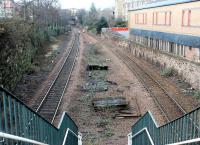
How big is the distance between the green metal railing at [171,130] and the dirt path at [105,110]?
224 centimetres

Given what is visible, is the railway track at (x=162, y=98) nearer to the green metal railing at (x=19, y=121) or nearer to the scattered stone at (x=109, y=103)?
the scattered stone at (x=109, y=103)

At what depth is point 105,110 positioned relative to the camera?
50.7 ft

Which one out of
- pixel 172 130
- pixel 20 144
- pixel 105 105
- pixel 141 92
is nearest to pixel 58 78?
pixel 141 92

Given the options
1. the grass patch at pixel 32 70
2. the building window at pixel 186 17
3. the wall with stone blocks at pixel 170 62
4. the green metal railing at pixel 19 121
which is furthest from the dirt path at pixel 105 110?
the green metal railing at pixel 19 121

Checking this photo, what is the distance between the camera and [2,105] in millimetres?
3490

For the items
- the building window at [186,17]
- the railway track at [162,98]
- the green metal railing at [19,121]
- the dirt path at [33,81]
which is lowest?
the railway track at [162,98]

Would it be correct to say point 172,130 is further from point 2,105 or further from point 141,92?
point 141,92

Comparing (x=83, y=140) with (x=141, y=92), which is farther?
(x=141, y=92)

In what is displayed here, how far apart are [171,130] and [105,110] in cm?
904

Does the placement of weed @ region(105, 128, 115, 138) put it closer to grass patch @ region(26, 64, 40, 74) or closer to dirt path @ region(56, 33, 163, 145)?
dirt path @ region(56, 33, 163, 145)

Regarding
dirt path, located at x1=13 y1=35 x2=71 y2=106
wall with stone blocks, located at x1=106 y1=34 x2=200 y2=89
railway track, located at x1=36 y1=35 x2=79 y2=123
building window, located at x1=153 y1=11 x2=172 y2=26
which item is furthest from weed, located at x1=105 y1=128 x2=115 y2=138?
building window, located at x1=153 y1=11 x2=172 y2=26

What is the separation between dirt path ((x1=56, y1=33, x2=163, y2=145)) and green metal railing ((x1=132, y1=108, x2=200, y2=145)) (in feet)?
7.35

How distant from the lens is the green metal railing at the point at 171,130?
197 inches

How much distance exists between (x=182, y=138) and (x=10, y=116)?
10.1ft
